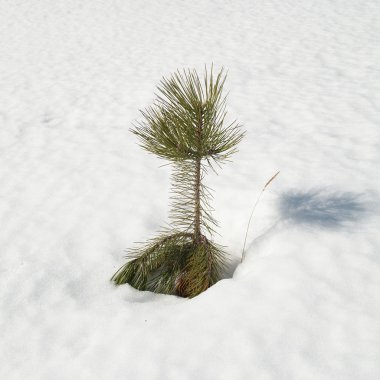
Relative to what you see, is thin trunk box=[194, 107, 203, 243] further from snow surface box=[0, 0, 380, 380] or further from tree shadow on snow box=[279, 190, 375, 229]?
tree shadow on snow box=[279, 190, 375, 229]

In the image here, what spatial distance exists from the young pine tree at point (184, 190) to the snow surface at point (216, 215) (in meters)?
0.12

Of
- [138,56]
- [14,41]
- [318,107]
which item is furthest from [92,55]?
[318,107]

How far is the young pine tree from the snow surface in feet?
0.41

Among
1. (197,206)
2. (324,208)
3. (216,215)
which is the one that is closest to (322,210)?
(324,208)

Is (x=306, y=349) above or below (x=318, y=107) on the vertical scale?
below

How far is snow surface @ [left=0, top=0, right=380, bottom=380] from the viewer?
2.04 metres

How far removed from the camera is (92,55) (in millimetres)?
8320

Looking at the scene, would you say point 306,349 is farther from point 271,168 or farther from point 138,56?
point 138,56

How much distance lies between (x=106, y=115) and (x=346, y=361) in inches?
184

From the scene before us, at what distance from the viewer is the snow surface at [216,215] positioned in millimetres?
2037

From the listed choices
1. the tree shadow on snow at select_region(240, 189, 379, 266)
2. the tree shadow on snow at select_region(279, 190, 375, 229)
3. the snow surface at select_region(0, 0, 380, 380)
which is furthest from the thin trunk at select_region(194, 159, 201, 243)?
the tree shadow on snow at select_region(279, 190, 375, 229)

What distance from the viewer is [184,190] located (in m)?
2.34

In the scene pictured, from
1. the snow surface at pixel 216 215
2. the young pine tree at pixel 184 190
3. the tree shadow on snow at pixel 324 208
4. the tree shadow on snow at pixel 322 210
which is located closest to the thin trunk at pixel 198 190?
the young pine tree at pixel 184 190

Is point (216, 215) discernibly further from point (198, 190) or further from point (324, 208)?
point (198, 190)
